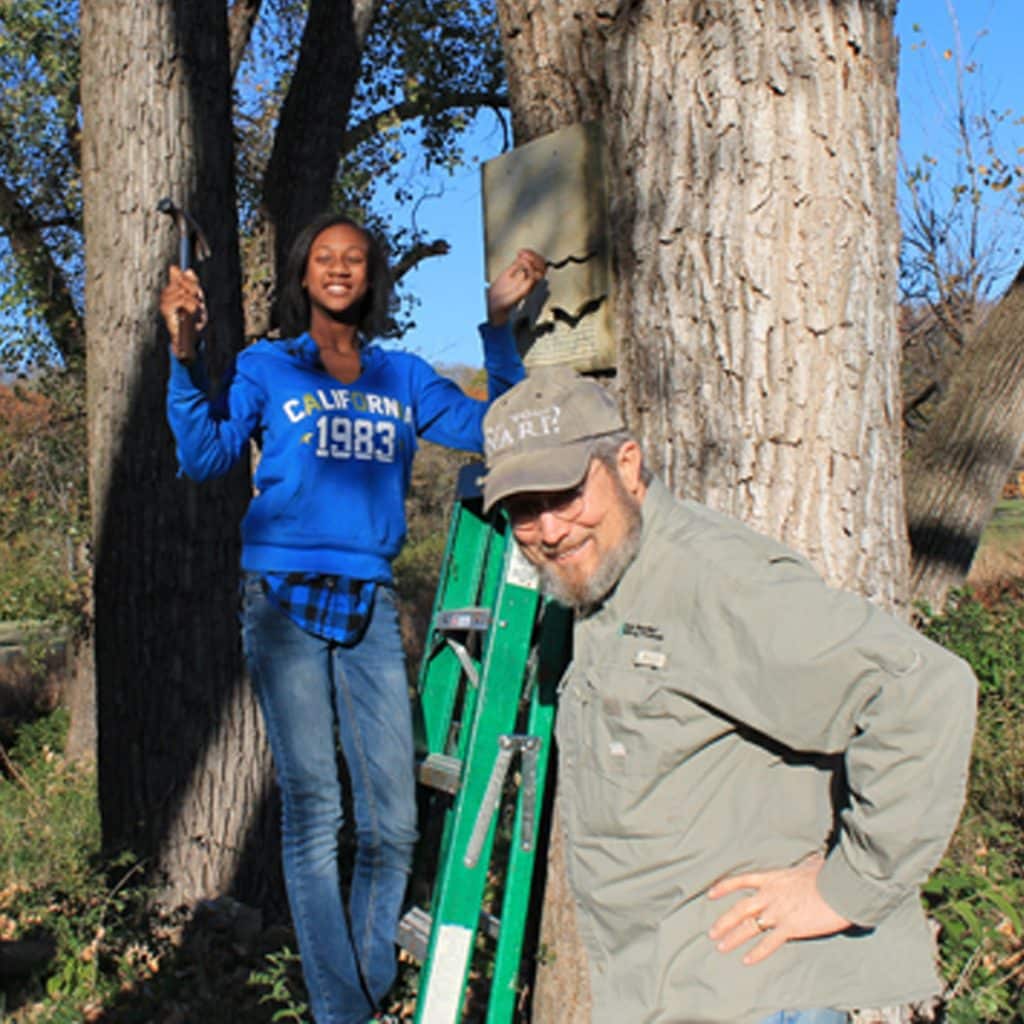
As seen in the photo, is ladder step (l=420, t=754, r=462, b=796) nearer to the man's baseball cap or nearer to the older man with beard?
the older man with beard

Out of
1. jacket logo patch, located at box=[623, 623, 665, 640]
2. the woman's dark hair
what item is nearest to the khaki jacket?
jacket logo patch, located at box=[623, 623, 665, 640]

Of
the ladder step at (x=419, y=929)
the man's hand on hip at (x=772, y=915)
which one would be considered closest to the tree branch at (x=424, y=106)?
the ladder step at (x=419, y=929)

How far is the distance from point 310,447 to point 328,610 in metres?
0.43

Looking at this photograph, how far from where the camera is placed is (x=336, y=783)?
3438 mm

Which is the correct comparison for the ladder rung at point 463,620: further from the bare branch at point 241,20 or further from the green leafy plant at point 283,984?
the bare branch at point 241,20

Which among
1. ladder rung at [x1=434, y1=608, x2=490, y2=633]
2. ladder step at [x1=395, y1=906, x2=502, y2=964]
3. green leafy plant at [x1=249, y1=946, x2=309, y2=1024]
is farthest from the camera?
green leafy plant at [x1=249, y1=946, x2=309, y2=1024]

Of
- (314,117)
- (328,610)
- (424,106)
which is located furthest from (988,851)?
(424,106)

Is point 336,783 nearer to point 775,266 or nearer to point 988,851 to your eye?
point 775,266

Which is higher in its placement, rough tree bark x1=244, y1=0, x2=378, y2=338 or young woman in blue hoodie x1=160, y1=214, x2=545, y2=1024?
rough tree bark x1=244, y1=0, x2=378, y2=338

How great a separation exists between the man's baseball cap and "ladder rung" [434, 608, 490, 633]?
3.49ft

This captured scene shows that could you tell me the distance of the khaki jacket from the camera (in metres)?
1.98

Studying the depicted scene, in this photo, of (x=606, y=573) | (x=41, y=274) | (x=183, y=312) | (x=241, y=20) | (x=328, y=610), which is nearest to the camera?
(x=606, y=573)

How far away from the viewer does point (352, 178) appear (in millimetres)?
13922

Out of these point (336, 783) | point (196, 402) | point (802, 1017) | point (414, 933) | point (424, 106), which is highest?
point (424, 106)
